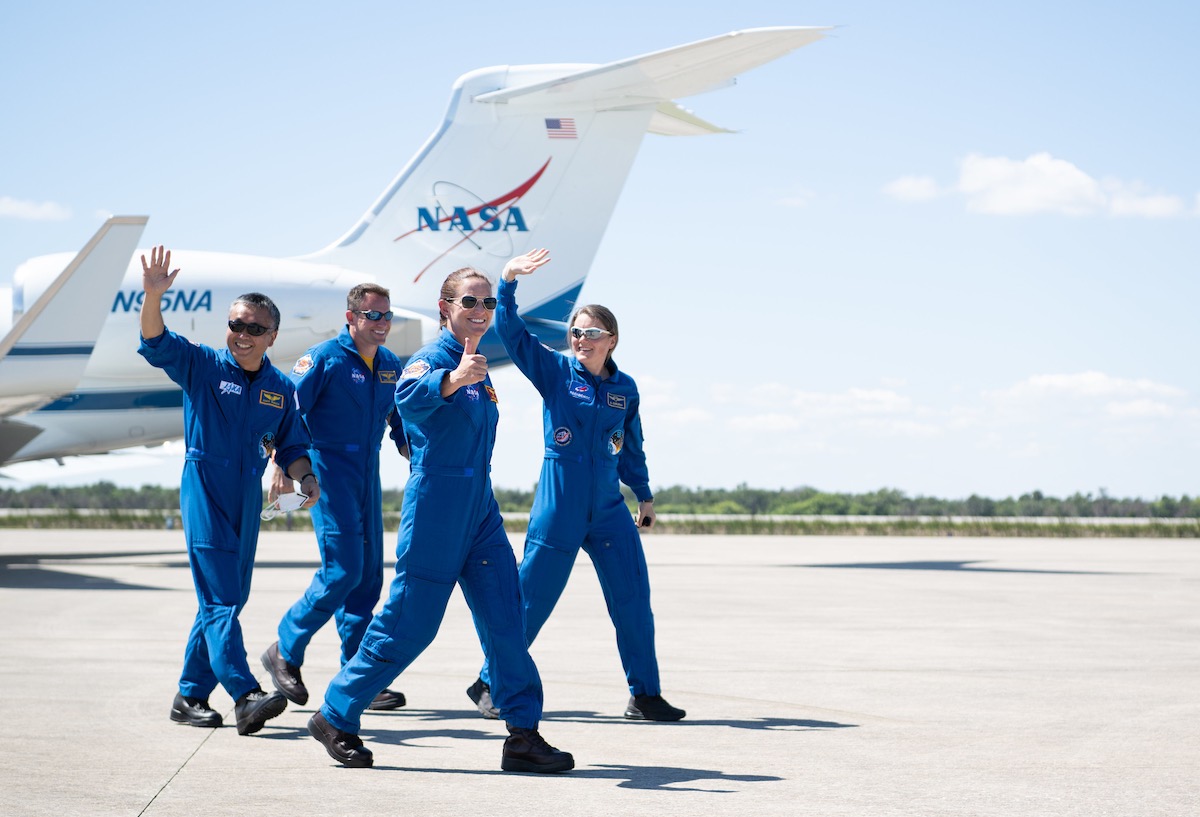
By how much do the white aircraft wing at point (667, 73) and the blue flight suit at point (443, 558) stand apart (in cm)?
1322

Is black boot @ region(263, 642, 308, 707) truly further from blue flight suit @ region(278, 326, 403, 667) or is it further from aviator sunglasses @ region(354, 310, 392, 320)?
aviator sunglasses @ region(354, 310, 392, 320)

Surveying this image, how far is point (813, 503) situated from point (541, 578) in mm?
42998

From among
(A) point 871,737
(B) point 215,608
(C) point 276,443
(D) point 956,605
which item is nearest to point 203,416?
(C) point 276,443

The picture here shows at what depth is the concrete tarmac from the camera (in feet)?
15.8

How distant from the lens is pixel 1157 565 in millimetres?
20234

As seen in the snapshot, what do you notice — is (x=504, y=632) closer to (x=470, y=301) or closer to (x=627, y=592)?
(x=470, y=301)

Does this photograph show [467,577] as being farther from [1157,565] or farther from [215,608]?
[1157,565]

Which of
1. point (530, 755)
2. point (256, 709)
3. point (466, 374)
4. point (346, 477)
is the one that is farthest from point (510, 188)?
point (530, 755)

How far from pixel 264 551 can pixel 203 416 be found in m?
18.0

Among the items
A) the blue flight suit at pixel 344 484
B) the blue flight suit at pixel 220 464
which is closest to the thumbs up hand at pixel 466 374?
the blue flight suit at pixel 220 464

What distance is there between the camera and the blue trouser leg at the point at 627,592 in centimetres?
698

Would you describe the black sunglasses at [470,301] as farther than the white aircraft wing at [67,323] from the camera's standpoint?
No

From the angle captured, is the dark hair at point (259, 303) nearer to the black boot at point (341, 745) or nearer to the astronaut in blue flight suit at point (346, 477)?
the astronaut in blue flight suit at point (346, 477)

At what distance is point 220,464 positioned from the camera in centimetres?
651
